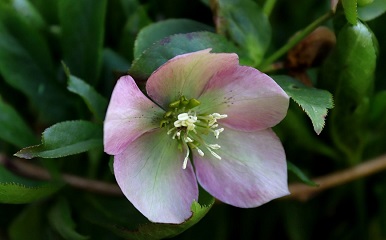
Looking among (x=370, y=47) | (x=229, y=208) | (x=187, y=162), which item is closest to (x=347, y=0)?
(x=370, y=47)

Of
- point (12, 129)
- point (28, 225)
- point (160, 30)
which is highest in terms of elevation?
point (160, 30)

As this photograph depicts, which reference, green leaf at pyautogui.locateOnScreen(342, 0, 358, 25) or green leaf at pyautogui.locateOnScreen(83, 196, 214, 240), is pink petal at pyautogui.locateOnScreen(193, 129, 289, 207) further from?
green leaf at pyautogui.locateOnScreen(342, 0, 358, 25)

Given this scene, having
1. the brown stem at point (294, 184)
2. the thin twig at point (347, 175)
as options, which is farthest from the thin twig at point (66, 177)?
the thin twig at point (347, 175)

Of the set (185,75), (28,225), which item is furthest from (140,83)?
(28,225)

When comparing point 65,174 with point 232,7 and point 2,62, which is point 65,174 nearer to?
point 2,62

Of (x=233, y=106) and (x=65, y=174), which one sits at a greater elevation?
(x=233, y=106)

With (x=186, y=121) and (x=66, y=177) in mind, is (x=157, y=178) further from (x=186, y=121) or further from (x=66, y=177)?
(x=66, y=177)

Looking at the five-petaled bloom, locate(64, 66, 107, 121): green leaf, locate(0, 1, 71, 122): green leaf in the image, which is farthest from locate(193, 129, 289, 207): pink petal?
locate(0, 1, 71, 122): green leaf
